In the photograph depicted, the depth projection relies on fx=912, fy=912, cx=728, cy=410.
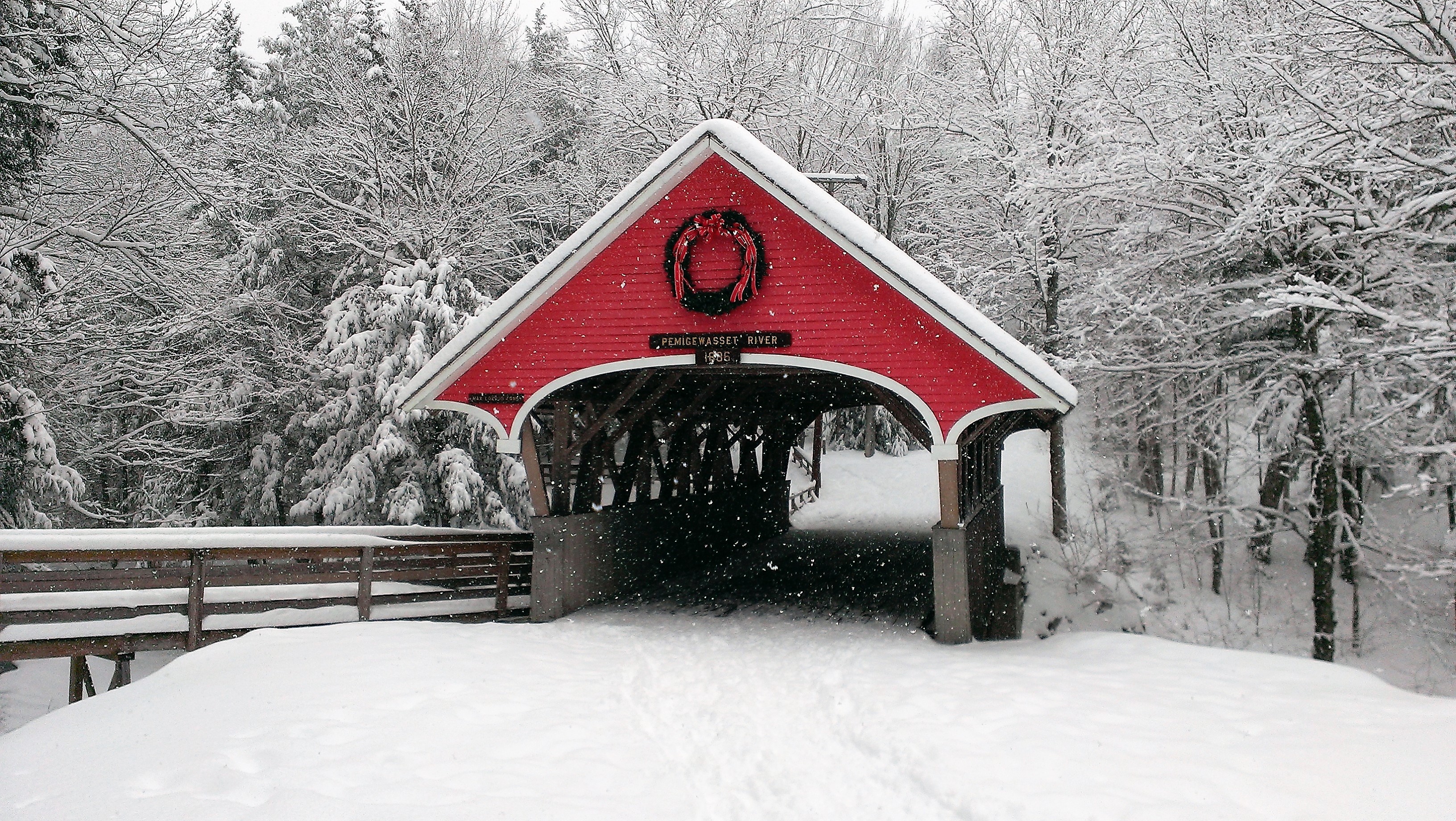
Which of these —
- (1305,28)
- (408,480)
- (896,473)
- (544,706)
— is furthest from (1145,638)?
(896,473)

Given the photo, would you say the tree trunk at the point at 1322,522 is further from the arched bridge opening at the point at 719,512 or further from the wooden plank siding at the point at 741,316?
the wooden plank siding at the point at 741,316

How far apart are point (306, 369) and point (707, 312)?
11.0m

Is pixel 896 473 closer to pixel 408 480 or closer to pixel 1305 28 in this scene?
pixel 408 480

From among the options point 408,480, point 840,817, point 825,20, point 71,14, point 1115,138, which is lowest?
point 840,817

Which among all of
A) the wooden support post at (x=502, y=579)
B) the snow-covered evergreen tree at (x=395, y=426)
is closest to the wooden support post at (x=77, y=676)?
the wooden support post at (x=502, y=579)

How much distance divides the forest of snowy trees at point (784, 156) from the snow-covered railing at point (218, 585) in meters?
5.35

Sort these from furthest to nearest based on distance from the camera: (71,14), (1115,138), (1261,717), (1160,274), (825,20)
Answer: (825,20), (1160,274), (1115,138), (71,14), (1261,717)

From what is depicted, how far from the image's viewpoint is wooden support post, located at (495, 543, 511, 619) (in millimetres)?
10469

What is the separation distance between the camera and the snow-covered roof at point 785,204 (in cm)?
903

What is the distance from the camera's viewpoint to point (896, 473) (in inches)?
1116

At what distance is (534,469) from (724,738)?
17.9 ft

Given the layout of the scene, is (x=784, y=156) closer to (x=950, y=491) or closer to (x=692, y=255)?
(x=692, y=255)

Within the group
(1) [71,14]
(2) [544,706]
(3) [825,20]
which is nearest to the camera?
(2) [544,706]

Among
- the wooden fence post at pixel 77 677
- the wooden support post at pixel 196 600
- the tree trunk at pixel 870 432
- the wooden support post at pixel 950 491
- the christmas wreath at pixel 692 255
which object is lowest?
the wooden fence post at pixel 77 677
